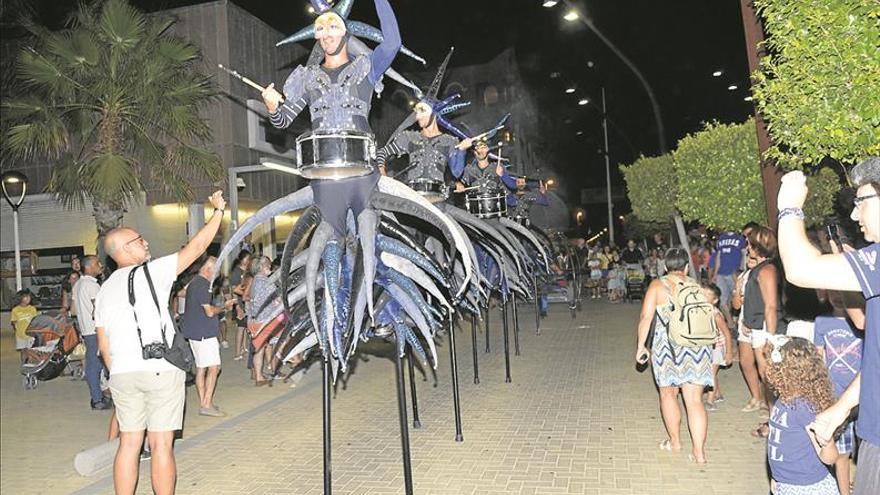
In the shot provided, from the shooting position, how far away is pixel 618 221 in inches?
2188

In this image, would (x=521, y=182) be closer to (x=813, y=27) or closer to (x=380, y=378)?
(x=380, y=378)

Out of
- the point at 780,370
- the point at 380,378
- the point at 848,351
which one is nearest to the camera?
the point at 780,370

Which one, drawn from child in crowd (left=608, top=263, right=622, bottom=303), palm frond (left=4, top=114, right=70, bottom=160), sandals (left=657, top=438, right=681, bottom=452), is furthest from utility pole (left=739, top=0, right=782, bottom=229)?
child in crowd (left=608, top=263, right=622, bottom=303)

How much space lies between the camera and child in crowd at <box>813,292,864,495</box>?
4152 mm

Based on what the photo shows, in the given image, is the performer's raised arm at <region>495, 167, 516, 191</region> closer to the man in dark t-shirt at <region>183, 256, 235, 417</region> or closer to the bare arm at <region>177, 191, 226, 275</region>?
the man in dark t-shirt at <region>183, 256, 235, 417</region>

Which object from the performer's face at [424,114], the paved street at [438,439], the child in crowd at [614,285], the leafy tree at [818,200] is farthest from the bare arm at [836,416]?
the child in crowd at [614,285]

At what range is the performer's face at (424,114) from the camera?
679 cm

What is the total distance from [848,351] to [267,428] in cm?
580

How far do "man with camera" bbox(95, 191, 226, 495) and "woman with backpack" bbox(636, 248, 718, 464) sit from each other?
3754 millimetres

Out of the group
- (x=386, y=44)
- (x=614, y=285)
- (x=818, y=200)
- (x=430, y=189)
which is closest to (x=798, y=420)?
(x=386, y=44)

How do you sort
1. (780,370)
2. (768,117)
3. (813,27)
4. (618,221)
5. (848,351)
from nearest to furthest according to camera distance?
(780,370) < (848,351) < (813,27) < (768,117) < (618,221)

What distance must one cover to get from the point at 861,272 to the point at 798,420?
1.50 metres

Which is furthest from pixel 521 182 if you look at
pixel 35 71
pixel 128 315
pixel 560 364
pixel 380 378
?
pixel 35 71

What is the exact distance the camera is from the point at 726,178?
11.2m
